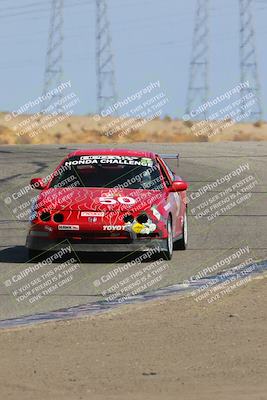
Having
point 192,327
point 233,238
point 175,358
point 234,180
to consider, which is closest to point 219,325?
point 192,327

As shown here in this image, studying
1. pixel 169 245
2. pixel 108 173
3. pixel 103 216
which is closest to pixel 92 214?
pixel 103 216

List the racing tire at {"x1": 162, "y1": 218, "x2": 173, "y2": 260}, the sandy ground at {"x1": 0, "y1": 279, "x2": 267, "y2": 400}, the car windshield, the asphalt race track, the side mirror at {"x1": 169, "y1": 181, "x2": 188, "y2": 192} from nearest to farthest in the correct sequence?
the sandy ground at {"x1": 0, "y1": 279, "x2": 267, "y2": 400} → the asphalt race track → the racing tire at {"x1": 162, "y1": 218, "x2": 173, "y2": 260} → the car windshield → the side mirror at {"x1": 169, "y1": 181, "x2": 188, "y2": 192}

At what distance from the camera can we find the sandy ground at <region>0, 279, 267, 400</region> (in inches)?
297

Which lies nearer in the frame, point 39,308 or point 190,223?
point 39,308

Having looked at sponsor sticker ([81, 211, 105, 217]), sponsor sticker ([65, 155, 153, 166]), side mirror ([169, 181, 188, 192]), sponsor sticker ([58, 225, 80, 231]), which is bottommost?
side mirror ([169, 181, 188, 192])

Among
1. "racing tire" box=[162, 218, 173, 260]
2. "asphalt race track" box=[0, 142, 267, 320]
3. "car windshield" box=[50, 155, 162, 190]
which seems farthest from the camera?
"car windshield" box=[50, 155, 162, 190]

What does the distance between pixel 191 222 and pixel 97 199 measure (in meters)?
4.91

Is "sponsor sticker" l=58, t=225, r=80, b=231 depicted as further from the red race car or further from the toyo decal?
the toyo decal

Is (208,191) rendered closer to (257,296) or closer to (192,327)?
(257,296)

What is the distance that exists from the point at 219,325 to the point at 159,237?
447 centimetres

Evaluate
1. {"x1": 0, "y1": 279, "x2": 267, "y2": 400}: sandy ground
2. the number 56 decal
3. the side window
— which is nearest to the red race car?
the number 56 decal

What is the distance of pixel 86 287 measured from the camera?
501 inches

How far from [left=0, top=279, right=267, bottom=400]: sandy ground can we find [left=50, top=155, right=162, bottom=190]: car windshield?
4.03 meters

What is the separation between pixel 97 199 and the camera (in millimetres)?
14656
